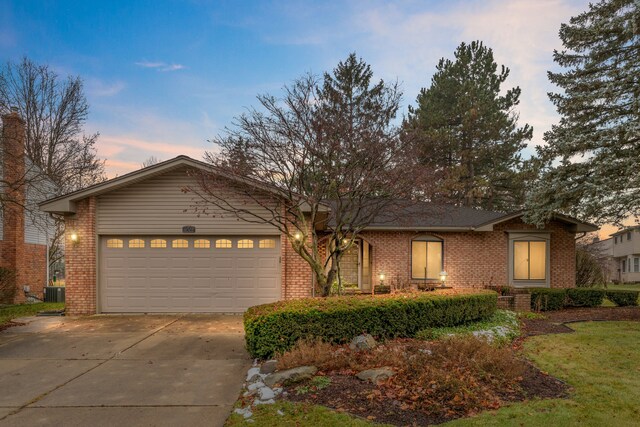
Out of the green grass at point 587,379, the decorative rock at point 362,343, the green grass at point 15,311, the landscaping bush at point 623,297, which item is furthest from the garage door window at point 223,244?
the landscaping bush at point 623,297

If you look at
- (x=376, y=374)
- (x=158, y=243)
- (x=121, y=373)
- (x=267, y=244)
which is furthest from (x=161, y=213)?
(x=376, y=374)

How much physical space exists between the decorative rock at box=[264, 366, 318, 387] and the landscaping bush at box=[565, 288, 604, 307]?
1255 cm

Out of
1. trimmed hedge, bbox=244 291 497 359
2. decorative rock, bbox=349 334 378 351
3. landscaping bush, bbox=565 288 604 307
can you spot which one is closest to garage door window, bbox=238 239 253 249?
trimmed hedge, bbox=244 291 497 359

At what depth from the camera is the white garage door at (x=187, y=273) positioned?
469 inches

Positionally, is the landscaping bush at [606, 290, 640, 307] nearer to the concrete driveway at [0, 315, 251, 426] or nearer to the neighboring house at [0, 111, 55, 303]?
the concrete driveway at [0, 315, 251, 426]

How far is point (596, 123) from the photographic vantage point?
1386 cm

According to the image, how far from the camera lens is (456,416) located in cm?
461

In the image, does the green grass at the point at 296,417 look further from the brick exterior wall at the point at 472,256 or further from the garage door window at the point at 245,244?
the brick exterior wall at the point at 472,256

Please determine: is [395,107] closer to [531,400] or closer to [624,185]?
[531,400]

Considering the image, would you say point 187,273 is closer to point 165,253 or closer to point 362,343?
point 165,253

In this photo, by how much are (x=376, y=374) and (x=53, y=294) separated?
1797cm

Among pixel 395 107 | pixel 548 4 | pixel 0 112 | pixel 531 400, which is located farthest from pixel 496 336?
pixel 0 112

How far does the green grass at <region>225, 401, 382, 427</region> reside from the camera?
14.3ft

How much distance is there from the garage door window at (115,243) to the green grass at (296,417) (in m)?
9.04
